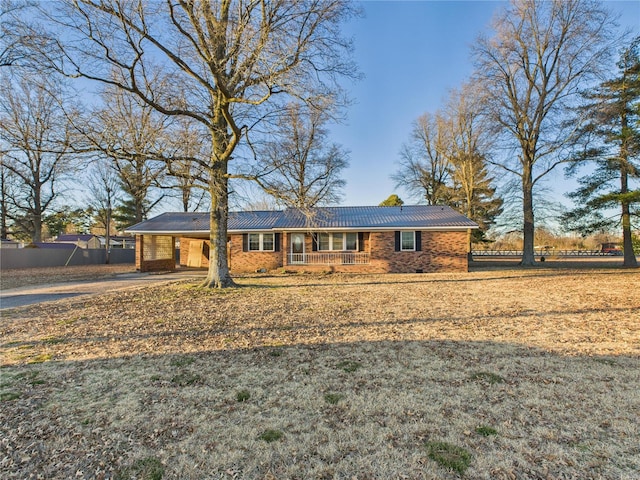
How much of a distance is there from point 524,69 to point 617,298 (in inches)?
642

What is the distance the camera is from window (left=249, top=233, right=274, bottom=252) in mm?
19016

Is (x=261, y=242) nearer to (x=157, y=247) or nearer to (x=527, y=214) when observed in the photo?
(x=157, y=247)

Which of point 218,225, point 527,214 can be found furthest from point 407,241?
point 218,225

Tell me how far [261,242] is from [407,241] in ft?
27.4

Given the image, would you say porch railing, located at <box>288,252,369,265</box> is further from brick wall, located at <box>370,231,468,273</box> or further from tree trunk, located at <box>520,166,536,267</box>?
tree trunk, located at <box>520,166,536,267</box>

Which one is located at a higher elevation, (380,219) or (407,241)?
(380,219)

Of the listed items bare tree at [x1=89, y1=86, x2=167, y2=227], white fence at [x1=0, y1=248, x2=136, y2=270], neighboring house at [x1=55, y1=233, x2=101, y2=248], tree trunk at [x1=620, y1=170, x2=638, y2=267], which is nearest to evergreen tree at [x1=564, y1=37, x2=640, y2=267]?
tree trunk at [x1=620, y1=170, x2=638, y2=267]

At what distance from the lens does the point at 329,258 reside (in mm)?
18234

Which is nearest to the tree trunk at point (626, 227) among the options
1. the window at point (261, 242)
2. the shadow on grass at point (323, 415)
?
the shadow on grass at point (323, 415)

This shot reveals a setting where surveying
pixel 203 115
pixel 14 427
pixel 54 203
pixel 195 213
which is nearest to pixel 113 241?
pixel 54 203

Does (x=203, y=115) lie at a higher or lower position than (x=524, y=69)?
lower

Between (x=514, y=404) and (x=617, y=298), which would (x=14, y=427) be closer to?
(x=514, y=404)

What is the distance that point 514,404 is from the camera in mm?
3195

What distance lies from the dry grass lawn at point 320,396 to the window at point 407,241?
10.6 m
